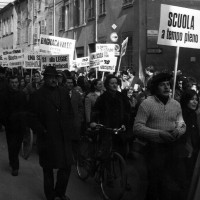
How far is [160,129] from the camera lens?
17.8 feet

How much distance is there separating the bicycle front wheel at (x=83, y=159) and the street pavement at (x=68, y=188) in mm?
117

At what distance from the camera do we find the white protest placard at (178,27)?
864 cm

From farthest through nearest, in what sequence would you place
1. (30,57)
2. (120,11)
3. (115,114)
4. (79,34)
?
(79,34) < (120,11) < (30,57) < (115,114)

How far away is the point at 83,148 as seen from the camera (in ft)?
25.6

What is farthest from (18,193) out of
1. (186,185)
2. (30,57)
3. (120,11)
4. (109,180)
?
(120,11)

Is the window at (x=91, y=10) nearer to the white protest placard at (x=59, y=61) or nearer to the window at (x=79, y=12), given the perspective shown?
the window at (x=79, y=12)

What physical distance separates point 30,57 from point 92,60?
4409mm

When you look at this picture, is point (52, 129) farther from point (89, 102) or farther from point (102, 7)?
point (102, 7)

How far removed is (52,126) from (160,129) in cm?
139

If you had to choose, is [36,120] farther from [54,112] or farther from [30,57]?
[30,57]

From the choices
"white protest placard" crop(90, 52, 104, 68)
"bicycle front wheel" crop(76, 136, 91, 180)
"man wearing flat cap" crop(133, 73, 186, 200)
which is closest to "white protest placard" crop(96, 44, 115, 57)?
"white protest placard" crop(90, 52, 104, 68)

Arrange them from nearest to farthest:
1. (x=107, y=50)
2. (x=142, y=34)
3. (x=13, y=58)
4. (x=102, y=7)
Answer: (x=107, y=50), (x=142, y=34), (x=13, y=58), (x=102, y=7)

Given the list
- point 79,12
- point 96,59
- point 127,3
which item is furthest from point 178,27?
point 79,12

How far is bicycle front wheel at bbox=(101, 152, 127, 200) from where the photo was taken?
20.3 feet
